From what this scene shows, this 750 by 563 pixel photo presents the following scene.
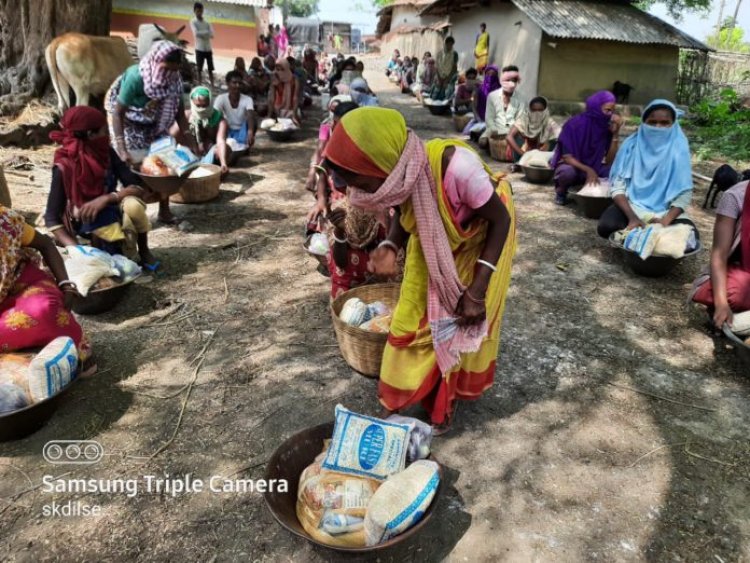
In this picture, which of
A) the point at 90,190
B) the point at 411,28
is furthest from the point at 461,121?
the point at 411,28

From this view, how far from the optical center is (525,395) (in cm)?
301

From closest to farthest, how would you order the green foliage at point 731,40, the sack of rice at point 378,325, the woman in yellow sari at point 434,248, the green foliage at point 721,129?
the woman in yellow sari at point 434,248 < the sack of rice at point 378,325 < the green foliage at point 721,129 < the green foliage at point 731,40

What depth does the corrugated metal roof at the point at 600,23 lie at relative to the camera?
12.0 m

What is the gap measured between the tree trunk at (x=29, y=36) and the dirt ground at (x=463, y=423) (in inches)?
216

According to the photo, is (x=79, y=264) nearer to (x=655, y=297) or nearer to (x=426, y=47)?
(x=655, y=297)

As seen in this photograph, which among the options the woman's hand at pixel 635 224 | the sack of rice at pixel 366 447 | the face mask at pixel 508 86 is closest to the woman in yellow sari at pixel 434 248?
the sack of rice at pixel 366 447

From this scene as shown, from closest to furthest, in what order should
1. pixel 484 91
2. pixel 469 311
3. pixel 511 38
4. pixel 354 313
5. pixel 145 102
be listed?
pixel 469 311 → pixel 354 313 → pixel 145 102 → pixel 484 91 → pixel 511 38

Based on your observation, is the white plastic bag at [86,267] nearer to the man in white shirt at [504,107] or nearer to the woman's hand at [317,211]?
the woman's hand at [317,211]

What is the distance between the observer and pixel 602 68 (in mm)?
12820

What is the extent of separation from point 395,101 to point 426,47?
24.9ft

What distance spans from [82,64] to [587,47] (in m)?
11.0

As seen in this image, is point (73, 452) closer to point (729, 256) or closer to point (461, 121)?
point (729, 256)

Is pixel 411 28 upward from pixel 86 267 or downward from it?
upward

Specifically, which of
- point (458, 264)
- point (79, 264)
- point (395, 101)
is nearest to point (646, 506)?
point (458, 264)
